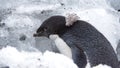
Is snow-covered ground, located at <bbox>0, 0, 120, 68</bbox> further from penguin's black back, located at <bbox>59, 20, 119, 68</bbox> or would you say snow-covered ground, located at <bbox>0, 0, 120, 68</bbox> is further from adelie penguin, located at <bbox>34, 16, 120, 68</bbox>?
penguin's black back, located at <bbox>59, 20, 119, 68</bbox>

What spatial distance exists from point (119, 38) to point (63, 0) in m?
0.83

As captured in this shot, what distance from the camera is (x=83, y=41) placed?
3480mm

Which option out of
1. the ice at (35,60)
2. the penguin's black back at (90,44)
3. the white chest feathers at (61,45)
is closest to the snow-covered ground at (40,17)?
the white chest feathers at (61,45)

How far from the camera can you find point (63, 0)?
4.67 meters

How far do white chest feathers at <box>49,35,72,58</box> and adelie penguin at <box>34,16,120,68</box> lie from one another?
0.11ft

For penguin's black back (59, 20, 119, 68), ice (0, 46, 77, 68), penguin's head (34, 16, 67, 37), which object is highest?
penguin's head (34, 16, 67, 37)

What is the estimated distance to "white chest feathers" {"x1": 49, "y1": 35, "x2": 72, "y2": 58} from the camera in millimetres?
3632

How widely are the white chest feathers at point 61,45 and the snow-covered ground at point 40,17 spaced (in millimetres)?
90

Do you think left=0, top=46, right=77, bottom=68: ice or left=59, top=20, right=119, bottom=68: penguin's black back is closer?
left=0, top=46, right=77, bottom=68: ice

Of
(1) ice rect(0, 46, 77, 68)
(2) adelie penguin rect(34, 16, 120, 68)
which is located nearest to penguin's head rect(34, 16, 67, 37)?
(2) adelie penguin rect(34, 16, 120, 68)

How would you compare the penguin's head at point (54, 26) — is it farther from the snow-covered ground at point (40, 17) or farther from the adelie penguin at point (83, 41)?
the snow-covered ground at point (40, 17)

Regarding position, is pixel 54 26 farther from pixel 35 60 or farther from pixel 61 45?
pixel 35 60

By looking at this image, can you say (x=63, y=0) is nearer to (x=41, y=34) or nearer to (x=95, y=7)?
(x=95, y=7)

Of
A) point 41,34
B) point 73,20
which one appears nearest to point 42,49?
point 41,34
